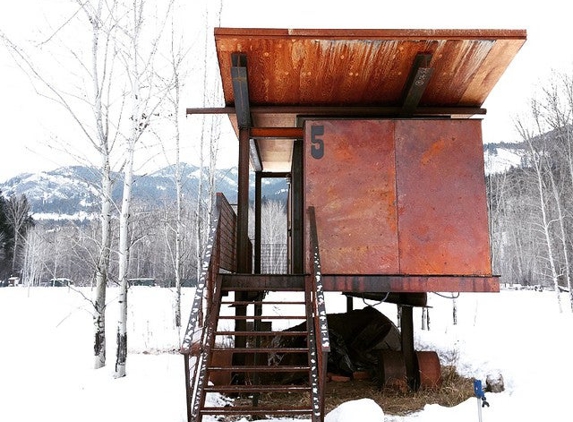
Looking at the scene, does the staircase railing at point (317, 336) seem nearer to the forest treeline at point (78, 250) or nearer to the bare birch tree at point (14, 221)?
the forest treeline at point (78, 250)

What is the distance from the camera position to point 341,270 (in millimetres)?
6473

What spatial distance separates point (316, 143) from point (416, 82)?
1796mm

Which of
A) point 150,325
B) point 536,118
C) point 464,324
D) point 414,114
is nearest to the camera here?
point 414,114

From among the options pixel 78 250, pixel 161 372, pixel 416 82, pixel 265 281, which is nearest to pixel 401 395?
pixel 265 281

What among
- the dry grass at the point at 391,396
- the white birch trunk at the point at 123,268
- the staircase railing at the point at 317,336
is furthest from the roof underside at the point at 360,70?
the dry grass at the point at 391,396

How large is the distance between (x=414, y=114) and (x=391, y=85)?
816 millimetres

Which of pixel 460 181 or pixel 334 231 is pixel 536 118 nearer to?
pixel 460 181

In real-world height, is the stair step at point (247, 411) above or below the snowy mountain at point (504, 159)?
below

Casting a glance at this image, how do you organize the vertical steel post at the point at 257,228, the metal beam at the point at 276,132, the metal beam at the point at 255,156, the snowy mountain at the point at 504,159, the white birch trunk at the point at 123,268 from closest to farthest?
the metal beam at the point at 276,132 → the white birch trunk at the point at 123,268 → the metal beam at the point at 255,156 → the vertical steel post at the point at 257,228 → the snowy mountain at the point at 504,159

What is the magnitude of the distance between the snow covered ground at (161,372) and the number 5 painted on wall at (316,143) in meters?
3.63

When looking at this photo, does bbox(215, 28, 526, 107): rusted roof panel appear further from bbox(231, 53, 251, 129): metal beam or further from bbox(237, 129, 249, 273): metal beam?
bbox(237, 129, 249, 273): metal beam

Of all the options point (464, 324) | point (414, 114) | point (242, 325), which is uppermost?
point (414, 114)

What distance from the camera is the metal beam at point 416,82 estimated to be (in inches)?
243

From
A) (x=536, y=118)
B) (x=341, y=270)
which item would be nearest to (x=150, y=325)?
(x=341, y=270)
